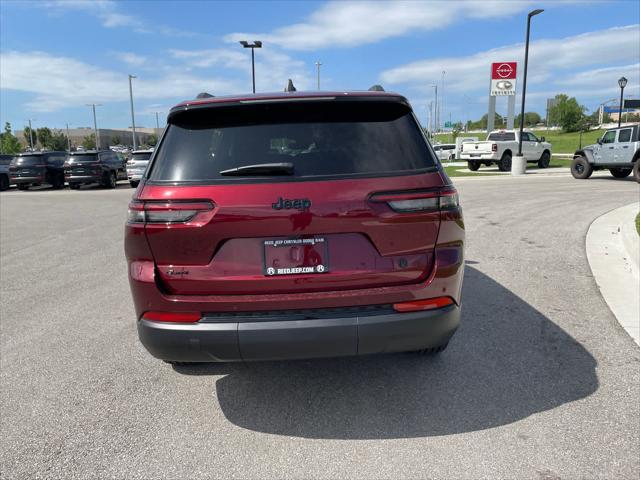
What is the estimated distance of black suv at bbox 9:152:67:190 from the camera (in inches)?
911

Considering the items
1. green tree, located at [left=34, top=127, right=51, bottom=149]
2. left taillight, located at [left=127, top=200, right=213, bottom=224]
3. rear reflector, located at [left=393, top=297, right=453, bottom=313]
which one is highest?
green tree, located at [left=34, top=127, right=51, bottom=149]

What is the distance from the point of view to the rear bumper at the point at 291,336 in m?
2.54

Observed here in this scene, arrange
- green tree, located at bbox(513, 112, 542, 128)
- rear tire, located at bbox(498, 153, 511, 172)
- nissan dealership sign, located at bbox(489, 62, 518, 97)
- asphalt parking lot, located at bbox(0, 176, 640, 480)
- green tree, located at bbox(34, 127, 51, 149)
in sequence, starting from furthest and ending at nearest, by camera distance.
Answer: green tree, located at bbox(513, 112, 542, 128), green tree, located at bbox(34, 127, 51, 149), nissan dealership sign, located at bbox(489, 62, 518, 97), rear tire, located at bbox(498, 153, 511, 172), asphalt parking lot, located at bbox(0, 176, 640, 480)

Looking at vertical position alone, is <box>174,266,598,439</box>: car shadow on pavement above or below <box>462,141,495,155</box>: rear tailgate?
below

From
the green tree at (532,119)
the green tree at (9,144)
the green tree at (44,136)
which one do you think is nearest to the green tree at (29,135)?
the green tree at (44,136)

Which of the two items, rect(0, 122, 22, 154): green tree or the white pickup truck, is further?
rect(0, 122, 22, 154): green tree

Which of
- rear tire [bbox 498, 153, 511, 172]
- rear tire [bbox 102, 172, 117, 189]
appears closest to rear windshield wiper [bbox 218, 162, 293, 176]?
rear tire [bbox 102, 172, 117, 189]

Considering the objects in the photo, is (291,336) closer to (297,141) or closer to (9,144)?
(297,141)

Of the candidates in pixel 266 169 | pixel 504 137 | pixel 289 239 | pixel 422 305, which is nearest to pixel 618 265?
pixel 422 305

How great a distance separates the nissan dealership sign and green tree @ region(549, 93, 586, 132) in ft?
264

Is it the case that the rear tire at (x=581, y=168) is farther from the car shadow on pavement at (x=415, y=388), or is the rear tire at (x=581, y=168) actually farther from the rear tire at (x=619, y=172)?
the car shadow on pavement at (x=415, y=388)

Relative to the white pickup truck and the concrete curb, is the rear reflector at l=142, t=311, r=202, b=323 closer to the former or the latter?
the concrete curb

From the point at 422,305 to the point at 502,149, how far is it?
80.3 feet

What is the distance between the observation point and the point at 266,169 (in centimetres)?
257
